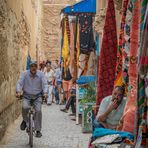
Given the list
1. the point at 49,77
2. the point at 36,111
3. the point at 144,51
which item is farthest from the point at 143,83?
the point at 49,77

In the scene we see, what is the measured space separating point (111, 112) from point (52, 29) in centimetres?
3069

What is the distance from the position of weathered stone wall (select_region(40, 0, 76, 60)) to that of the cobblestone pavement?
22757 millimetres

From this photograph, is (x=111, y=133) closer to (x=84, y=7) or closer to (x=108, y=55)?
(x=108, y=55)

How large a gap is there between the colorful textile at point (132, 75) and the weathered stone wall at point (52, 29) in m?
31.0

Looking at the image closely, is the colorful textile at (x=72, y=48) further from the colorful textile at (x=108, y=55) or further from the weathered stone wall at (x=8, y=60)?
the colorful textile at (x=108, y=55)

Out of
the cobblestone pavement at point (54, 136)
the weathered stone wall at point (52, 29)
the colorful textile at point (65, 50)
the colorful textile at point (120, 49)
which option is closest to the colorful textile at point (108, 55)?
the colorful textile at point (120, 49)

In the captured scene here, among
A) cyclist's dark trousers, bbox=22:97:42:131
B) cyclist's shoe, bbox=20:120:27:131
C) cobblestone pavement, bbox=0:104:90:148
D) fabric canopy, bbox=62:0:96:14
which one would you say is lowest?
cobblestone pavement, bbox=0:104:90:148

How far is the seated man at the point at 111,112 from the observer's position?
537 cm

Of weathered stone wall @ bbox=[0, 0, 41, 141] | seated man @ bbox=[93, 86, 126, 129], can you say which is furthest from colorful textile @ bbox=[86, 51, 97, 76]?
seated man @ bbox=[93, 86, 126, 129]

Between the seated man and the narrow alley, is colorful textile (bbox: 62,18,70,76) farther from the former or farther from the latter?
the seated man

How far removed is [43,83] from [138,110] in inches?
236

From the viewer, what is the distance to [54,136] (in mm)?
10195

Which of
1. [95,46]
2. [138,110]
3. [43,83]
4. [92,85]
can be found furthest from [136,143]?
[95,46]

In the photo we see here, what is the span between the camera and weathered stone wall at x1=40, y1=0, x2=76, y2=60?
35.8 m
